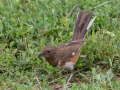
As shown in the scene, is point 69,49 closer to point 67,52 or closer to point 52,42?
point 67,52

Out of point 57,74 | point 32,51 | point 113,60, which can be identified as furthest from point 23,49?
point 113,60

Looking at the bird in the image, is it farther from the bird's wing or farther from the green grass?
the green grass

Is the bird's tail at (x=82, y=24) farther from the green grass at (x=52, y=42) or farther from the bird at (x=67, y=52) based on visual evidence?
the green grass at (x=52, y=42)

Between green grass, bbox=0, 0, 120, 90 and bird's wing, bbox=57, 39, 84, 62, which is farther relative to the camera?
bird's wing, bbox=57, 39, 84, 62

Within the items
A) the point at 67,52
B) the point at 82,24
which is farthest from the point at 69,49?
the point at 82,24

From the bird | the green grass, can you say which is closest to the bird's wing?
the bird

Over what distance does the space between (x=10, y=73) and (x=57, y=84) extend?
0.72m

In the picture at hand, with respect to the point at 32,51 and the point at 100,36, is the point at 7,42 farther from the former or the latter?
the point at 100,36

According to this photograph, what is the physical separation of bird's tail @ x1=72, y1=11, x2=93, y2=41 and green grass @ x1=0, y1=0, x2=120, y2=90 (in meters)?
0.16

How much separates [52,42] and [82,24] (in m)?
0.57

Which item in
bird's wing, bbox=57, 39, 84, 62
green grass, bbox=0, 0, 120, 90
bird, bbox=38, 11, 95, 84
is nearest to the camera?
green grass, bbox=0, 0, 120, 90

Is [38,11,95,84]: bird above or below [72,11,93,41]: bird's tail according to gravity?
below

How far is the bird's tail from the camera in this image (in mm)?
8242

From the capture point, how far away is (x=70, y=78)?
25.1ft
